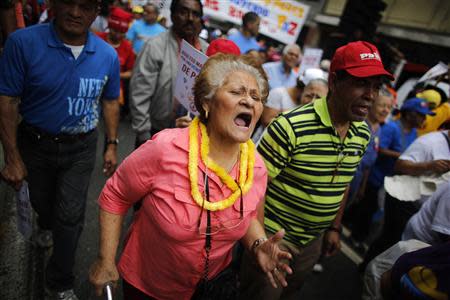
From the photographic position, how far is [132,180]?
1.61m

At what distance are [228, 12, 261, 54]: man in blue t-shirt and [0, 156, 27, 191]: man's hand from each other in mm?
4425

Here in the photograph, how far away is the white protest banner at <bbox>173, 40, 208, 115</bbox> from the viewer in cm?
233

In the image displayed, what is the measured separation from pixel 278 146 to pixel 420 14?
14136mm

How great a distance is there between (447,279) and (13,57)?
2.55m

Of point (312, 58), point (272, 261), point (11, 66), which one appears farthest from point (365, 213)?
point (11, 66)

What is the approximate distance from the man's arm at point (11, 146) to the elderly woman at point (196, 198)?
2.71 ft

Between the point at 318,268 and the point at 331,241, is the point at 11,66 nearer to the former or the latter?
the point at 331,241

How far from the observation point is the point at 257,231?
1.88 m

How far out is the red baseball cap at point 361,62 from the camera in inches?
83.2

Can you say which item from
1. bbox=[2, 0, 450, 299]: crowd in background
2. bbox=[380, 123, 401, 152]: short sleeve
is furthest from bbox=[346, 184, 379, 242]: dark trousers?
bbox=[380, 123, 401, 152]: short sleeve

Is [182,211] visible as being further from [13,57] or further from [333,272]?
[333,272]

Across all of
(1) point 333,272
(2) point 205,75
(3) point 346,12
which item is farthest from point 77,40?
(3) point 346,12

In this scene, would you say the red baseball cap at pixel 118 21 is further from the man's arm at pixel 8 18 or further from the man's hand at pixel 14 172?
the man's hand at pixel 14 172

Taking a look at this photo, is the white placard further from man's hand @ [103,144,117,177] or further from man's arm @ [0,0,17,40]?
man's arm @ [0,0,17,40]
